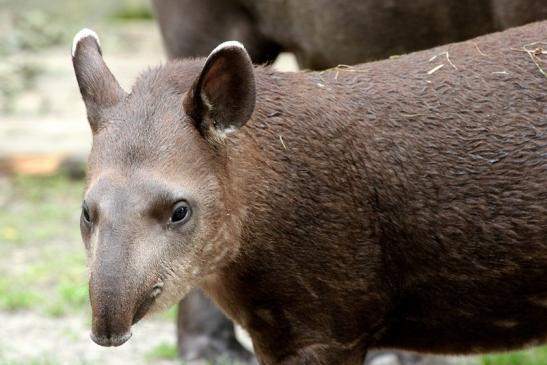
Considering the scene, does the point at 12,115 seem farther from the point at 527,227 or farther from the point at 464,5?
the point at 527,227

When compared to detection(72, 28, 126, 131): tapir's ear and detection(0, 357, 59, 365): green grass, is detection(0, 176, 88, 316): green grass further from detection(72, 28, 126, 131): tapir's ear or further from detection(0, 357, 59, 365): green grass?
detection(72, 28, 126, 131): tapir's ear

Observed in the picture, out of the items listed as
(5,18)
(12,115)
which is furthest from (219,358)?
(5,18)

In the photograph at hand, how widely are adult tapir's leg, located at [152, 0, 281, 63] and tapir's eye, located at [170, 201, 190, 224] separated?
3.31m

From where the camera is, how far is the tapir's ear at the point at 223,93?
4547 mm

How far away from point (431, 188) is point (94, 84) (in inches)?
56.0

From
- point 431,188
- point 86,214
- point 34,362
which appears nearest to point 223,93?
point 86,214

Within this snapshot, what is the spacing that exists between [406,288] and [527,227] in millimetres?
554

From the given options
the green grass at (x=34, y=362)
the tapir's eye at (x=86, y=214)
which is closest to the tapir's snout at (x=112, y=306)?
the tapir's eye at (x=86, y=214)

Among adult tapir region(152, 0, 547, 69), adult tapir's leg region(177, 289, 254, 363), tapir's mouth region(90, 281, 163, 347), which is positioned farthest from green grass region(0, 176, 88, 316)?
tapir's mouth region(90, 281, 163, 347)

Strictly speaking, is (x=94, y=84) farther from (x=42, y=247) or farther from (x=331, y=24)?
(x=42, y=247)

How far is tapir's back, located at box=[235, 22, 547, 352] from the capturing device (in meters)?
4.85

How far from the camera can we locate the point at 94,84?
4.79 metres

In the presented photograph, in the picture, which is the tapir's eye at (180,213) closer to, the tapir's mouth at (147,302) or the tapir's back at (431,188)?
the tapir's mouth at (147,302)

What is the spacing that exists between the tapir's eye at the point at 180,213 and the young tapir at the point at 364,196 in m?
0.18
